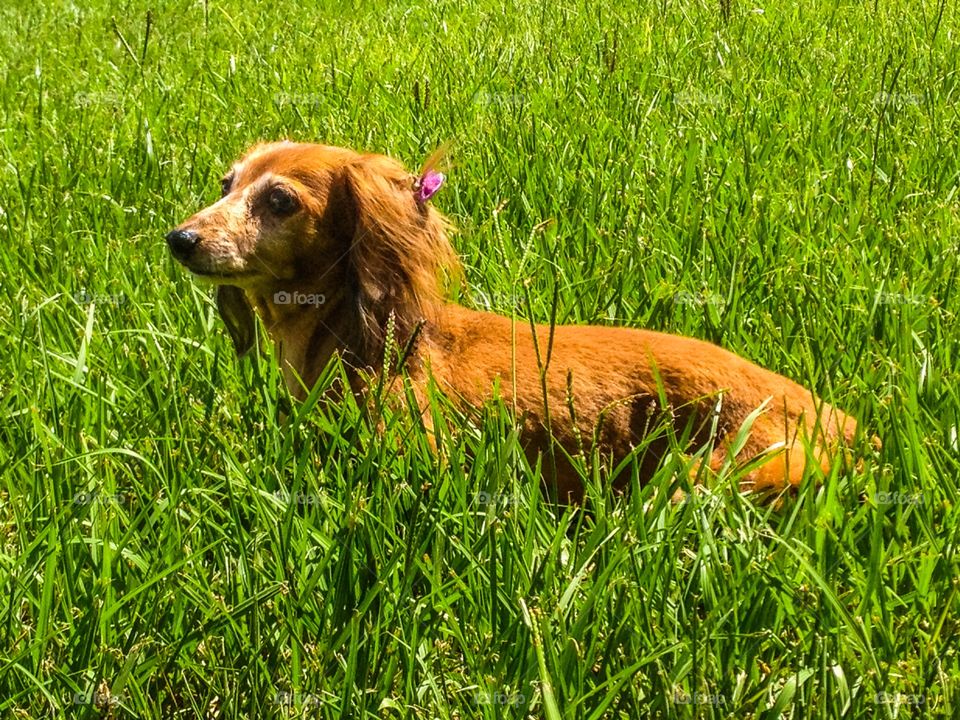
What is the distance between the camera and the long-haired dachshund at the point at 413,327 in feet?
10.0

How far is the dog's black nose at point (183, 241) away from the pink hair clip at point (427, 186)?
0.62m

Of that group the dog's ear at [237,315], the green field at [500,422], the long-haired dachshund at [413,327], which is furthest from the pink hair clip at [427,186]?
the dog's ear at [237,315]

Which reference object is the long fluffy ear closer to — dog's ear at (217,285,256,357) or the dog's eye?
the dog's eye

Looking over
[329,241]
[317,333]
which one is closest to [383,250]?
[329,241]

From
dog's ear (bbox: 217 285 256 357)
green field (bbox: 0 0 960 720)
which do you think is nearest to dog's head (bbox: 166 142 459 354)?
dog's ear (bbox: 217 285 256 357)

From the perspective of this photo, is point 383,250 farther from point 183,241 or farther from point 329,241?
point 183,241

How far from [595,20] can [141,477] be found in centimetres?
500

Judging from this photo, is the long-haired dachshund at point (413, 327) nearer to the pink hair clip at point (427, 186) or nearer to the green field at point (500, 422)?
the pink hair clip at point (427, 186)

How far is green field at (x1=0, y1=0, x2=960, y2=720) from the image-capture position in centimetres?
210

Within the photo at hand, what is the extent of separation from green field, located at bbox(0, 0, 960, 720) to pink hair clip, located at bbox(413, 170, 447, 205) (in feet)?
0.90

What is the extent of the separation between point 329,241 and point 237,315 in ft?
1.20

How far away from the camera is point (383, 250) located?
3285 millimetres

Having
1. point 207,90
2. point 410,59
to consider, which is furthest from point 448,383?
point 410,59

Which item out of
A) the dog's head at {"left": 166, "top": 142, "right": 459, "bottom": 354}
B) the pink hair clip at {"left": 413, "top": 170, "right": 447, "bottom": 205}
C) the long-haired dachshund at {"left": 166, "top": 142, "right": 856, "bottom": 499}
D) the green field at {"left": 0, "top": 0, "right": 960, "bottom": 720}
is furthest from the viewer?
the pink hair clip at {"left": 413, "top": 170, "right": 447, "bottom": 205}
